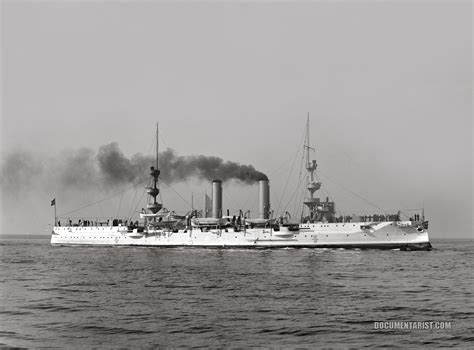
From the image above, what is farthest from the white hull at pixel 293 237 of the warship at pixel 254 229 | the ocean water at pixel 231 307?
the ocean water at pixel 231 307

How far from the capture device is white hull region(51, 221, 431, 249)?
54.5 metres

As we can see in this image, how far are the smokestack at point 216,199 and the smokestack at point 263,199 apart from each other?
512 centimetres

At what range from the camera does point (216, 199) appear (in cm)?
6588

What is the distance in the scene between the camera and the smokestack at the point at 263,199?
6181 centimetres

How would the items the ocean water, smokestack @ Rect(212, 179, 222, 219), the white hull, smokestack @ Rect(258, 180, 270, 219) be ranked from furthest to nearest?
1. smokestack @ Rect(212, 179, 222, 219)
2. smokestack @ Rect(258, 180, 270, 219)
3. the white hull
4. the ocean water

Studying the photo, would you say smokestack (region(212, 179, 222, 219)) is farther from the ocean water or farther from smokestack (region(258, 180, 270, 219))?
the ocean water

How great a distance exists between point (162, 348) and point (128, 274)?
1903 centimetres

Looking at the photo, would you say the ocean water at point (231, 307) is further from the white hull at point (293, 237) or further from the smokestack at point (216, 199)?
the smokestack at point (216, 199)

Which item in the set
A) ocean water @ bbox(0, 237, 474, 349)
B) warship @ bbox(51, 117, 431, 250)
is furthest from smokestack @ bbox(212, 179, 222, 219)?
ocean water @ bbox(0, 237, 474, 349)

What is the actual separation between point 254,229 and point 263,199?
163 inches

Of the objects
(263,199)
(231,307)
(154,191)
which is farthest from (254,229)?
(231,307)

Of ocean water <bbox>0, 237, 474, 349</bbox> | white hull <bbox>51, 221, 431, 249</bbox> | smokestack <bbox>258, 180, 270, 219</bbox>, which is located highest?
smokestack <bbox>258, 180, 270, 219</bbox>

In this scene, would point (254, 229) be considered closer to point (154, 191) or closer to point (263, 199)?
point (263, 199)

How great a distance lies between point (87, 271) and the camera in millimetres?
34250
